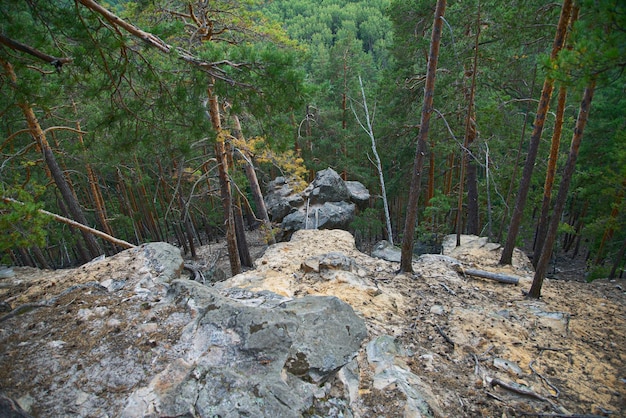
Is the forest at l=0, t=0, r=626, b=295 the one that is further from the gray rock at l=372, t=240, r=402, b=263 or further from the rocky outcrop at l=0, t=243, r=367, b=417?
the gray rock at l=372, t=240, r=402, b=263

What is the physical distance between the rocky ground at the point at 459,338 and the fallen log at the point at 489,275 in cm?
14

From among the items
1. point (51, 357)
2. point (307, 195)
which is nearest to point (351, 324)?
point (51, 357)

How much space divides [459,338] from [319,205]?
13888 mm

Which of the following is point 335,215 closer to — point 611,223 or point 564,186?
point 611,223

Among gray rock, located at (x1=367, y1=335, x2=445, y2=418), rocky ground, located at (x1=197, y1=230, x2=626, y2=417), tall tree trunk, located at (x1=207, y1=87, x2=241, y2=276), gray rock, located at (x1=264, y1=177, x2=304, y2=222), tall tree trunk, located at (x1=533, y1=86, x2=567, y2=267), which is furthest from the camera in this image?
gray rock, located at (x1=264, y1=177, x2=304, y2=222)

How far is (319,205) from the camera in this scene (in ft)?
60.8

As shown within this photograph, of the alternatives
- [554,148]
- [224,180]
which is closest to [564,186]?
[554,148]

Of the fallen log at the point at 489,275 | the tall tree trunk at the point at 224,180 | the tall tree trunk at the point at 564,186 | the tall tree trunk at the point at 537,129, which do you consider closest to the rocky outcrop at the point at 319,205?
the tall tree trunk at the point at 224,180

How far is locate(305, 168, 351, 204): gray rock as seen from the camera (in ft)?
60.8

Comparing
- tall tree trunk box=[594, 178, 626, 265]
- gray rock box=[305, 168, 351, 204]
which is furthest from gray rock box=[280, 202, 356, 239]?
tall tree trunk box=[594, 178, 626, 265]

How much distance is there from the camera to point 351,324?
4254 millimetres

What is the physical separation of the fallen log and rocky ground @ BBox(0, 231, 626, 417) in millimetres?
139

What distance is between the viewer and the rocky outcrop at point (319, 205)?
1761cm

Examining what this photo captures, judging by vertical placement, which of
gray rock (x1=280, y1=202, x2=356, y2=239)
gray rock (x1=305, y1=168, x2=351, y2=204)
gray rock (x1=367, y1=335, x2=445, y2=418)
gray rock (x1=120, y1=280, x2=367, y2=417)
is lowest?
gray rock (x1=280, y1=202, x2=356, y2=239)
